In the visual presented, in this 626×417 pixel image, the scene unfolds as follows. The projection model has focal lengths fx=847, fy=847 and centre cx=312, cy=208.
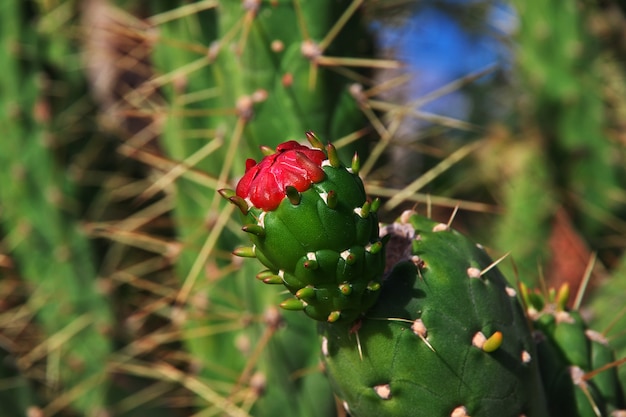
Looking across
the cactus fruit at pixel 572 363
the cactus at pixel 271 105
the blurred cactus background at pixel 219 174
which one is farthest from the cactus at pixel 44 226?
the cactus fruit at pixel 572 363

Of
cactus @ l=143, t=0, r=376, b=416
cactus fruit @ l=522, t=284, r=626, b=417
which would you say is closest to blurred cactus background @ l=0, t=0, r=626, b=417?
cactus @ l=143, t=0, r=376, b=416

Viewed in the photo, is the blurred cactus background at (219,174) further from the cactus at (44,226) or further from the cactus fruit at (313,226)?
the cactus fruit at (313,226)

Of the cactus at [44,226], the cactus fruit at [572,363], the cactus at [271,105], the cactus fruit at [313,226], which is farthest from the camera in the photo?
the cactus at [44,226]

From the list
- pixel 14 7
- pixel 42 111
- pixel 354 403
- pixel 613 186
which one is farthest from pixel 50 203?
pixel 613 186

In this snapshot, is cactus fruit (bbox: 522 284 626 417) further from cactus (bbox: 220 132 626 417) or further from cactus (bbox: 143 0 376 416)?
cactus (bbox: 143 0 376 416)

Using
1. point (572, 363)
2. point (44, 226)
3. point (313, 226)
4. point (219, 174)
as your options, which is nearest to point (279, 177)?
point (313, 226)
